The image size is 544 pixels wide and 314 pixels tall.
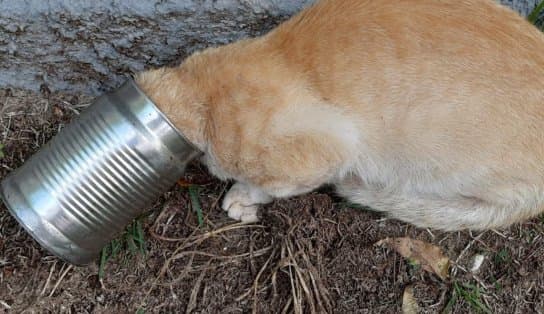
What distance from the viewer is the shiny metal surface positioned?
2146mm

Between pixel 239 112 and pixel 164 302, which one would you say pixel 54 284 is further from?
pixel 239 112

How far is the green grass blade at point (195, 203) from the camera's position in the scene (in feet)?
8.79

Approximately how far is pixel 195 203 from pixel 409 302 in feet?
3.13

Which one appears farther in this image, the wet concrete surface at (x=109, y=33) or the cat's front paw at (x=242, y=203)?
the cat's front paw at (x=242, y=203)

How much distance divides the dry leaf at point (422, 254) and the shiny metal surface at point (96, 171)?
3.23ft

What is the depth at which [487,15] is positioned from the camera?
2221 mm

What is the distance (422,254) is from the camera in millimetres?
2740

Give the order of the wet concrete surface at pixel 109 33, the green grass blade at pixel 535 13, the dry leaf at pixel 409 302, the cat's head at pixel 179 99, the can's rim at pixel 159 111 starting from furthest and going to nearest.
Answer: the green grass blade at pixel 535 13 < the dry leaf at pixel 409 302 < the wet concrete surface at pixel 109 33 < the cat's head at pixel 179 99 < the can's rim at pixel 159 111

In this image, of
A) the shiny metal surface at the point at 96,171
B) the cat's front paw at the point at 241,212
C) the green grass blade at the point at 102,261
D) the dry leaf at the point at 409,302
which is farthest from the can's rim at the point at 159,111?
the dry leaf at the point at 409,302

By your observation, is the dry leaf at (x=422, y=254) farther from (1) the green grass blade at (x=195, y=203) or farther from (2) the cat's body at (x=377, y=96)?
(1) the green grass blade at (x=195, y=203)

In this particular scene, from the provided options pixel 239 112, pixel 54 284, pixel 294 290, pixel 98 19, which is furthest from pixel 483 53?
pixel 54 284

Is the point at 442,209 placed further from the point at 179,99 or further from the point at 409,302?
the point at 179,99

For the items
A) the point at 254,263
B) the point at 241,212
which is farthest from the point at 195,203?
the point at 254,263

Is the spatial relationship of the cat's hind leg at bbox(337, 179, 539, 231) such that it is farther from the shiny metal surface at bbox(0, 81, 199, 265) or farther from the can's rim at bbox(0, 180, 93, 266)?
the can's rim at bbox(0, 180, 93, 266)
